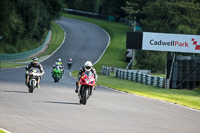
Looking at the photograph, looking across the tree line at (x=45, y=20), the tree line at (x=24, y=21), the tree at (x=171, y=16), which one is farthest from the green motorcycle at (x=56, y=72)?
the tree at (x=171, y=16)

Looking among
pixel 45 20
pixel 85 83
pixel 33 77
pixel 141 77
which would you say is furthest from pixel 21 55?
pixel 85 83

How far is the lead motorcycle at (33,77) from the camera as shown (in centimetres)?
2023

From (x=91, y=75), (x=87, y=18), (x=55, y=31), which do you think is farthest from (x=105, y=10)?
(x=91, y=75)

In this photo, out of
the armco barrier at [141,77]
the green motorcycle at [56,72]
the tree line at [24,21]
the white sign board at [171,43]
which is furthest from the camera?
the tree line at [24,21]

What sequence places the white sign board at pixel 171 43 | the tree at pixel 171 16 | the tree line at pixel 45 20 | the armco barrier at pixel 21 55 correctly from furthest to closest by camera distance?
the tree at pixel 171 16 < the tree line at pixel 45 20 < the armco barrier at pixel 21 55 < the white sign board at pixel 171 43

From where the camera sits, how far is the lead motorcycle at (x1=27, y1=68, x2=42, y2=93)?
2023cm

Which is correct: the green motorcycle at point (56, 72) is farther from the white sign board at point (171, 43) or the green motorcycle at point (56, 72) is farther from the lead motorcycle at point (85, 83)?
the lead motorcycle at point (85, 83)

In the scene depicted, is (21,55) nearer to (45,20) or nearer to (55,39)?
(45,20)

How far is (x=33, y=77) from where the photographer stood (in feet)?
67.4

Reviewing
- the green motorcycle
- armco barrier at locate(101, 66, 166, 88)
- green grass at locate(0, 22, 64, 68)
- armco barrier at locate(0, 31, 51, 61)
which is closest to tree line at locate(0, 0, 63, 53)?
armco barrier at locate(0, 31, 51, 61)

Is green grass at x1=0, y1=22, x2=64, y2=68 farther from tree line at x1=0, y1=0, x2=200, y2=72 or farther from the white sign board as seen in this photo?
the white sign board

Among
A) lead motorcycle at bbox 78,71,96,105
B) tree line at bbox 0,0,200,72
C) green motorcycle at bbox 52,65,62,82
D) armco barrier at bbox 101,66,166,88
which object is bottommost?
armco barrier at bbox 101,66,166,88

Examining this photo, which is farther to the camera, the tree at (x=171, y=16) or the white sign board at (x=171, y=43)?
the tree at (x=171, y=16)

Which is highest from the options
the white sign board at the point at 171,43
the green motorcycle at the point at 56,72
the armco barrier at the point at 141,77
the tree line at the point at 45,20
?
the tree line at the point at 45,20
